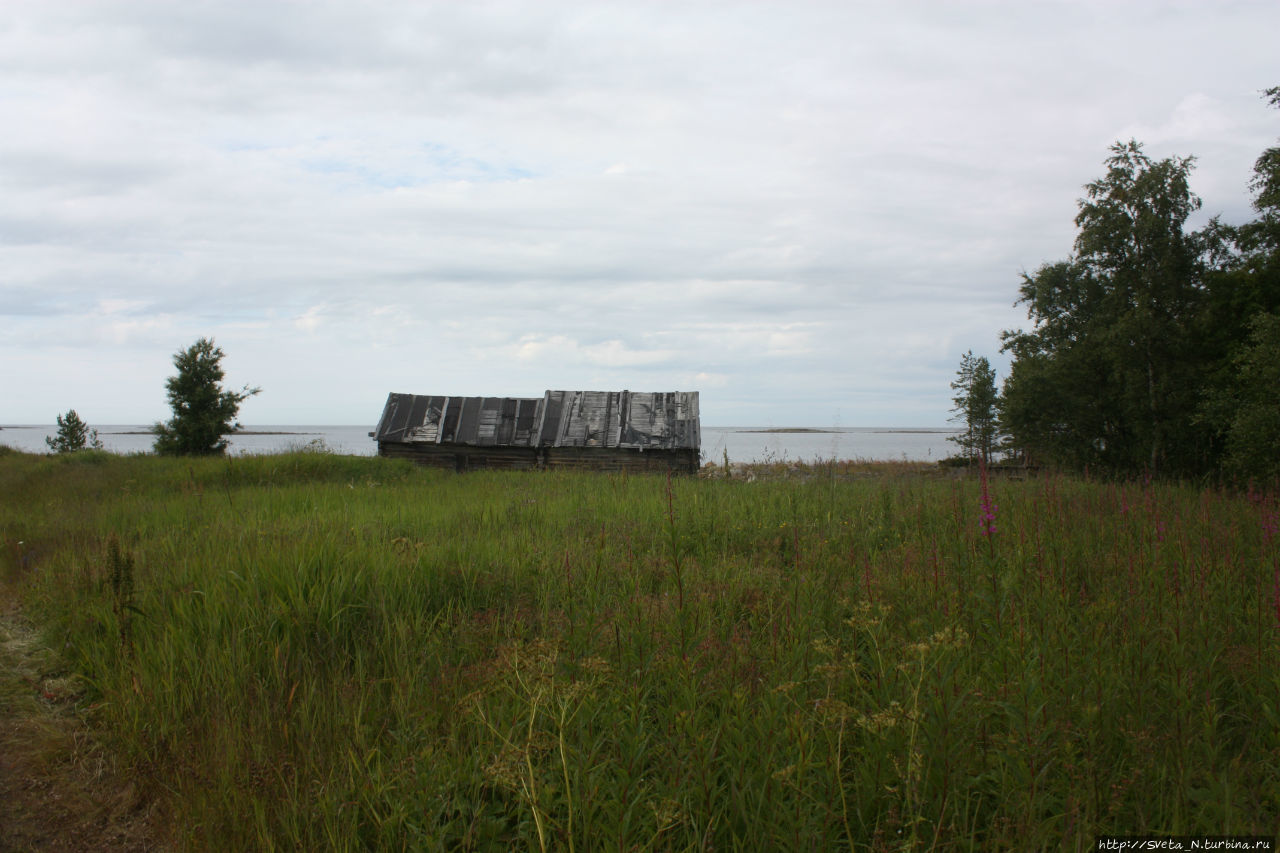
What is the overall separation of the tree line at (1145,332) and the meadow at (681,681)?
15191mm

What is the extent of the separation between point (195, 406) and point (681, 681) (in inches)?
1119

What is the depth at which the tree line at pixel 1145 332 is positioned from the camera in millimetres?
17859

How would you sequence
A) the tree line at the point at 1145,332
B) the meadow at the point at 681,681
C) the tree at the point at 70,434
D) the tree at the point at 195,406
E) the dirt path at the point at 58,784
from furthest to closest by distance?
the tree at the point at 70,434 < the tree at the point at 195,406 < the tree line at the point at 1145,332 < the dirt path at the point at 58,784 < the meadow at the point at 681,681

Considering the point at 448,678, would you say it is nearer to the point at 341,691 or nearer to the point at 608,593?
the point at 341,691

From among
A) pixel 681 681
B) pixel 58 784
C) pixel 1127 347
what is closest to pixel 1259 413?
pixel 1127 347

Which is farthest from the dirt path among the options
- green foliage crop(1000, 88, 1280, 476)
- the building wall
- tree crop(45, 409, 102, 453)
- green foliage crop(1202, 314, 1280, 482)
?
tree crop(45, 409, 102, 453)

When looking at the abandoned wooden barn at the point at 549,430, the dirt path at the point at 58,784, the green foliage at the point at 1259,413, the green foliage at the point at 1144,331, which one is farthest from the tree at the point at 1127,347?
the dirt path at the point at 58,784

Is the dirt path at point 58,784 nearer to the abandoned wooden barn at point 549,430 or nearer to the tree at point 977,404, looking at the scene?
the abandoned wooden barn at point 549,430

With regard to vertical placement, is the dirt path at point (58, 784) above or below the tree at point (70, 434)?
below

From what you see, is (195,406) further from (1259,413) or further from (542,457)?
(1259,413)

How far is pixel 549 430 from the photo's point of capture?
21.3m

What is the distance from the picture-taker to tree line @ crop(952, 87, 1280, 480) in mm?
17859

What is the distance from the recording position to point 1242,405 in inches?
616

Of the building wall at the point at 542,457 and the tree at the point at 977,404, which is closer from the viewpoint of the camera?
the building wall at the point at 542,457
